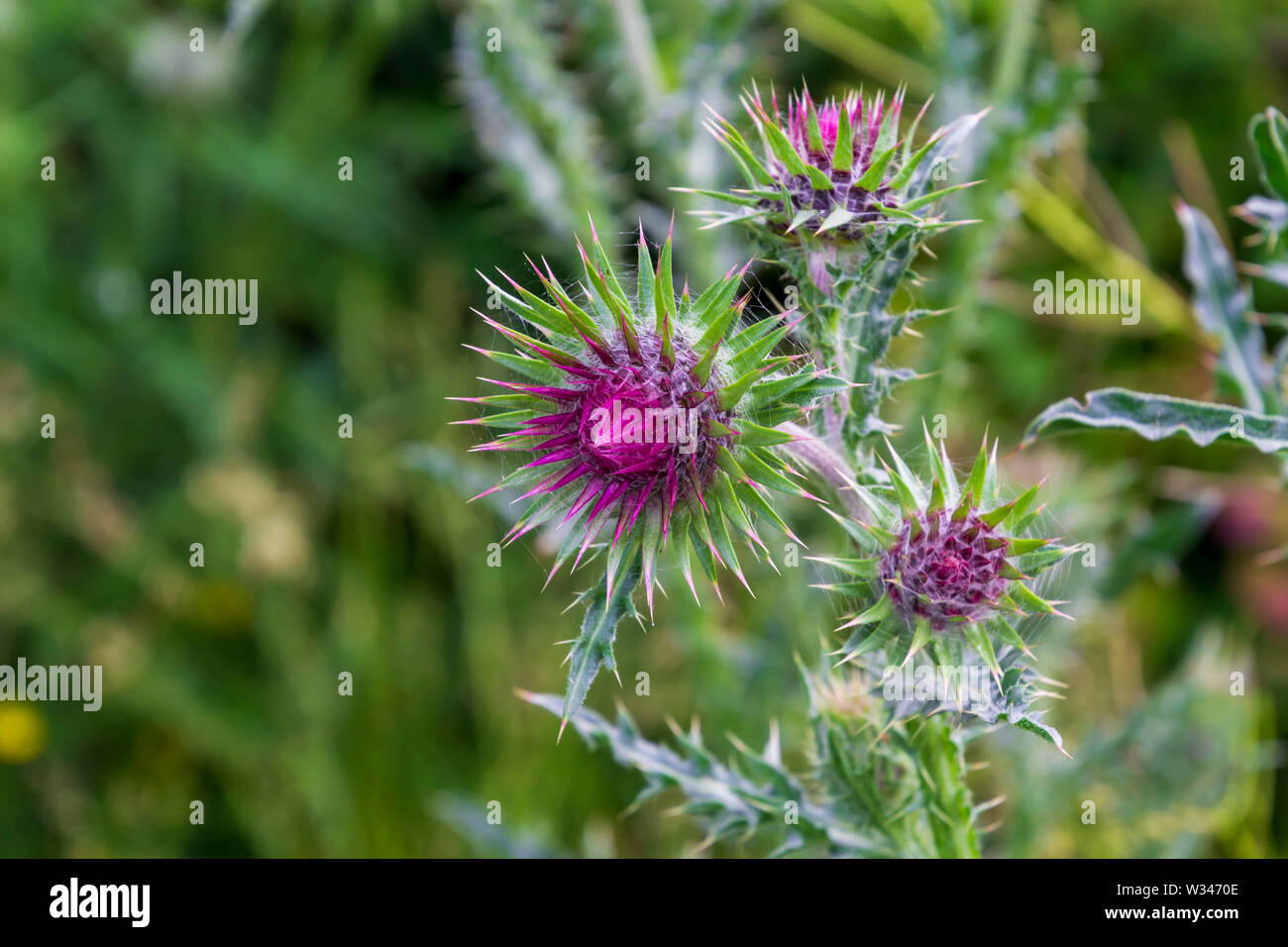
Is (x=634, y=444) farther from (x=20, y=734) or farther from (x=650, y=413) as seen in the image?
(x=20, y=734)

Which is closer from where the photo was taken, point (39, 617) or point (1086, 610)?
point (1086, 610)

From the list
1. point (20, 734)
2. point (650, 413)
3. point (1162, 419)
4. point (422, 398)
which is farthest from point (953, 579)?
point (20, 734)

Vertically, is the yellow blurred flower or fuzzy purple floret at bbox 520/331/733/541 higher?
fuzzy purple floret at bbox 520/331/733/541

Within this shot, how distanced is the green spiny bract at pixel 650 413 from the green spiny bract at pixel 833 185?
0.64ft

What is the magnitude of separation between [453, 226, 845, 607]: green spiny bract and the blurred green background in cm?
A: 168

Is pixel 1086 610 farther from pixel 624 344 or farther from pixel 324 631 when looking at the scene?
pixel 324 631

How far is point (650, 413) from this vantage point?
173 centimetres

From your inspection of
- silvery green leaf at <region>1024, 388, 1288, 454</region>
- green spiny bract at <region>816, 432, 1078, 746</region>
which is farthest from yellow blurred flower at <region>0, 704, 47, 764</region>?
silvery green leaf at <region>1024, 388, 1288, 454</region>

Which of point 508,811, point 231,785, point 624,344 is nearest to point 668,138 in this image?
point 624,344

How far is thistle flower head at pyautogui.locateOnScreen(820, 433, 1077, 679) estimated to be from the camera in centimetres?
176

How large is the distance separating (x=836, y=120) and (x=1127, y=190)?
3.87 meters

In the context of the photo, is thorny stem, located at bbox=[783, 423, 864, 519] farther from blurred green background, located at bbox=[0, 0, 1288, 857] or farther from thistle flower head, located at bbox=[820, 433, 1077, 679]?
blurred green background, located at bbox=[0, 0, 1288, 857]

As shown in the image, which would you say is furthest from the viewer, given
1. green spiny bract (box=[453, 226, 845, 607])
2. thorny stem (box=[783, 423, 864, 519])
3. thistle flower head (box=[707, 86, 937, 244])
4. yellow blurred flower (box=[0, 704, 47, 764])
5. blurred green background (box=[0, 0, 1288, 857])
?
yellow blurred flower (box=[0, 704, 47, 764])

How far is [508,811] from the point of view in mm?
4141
